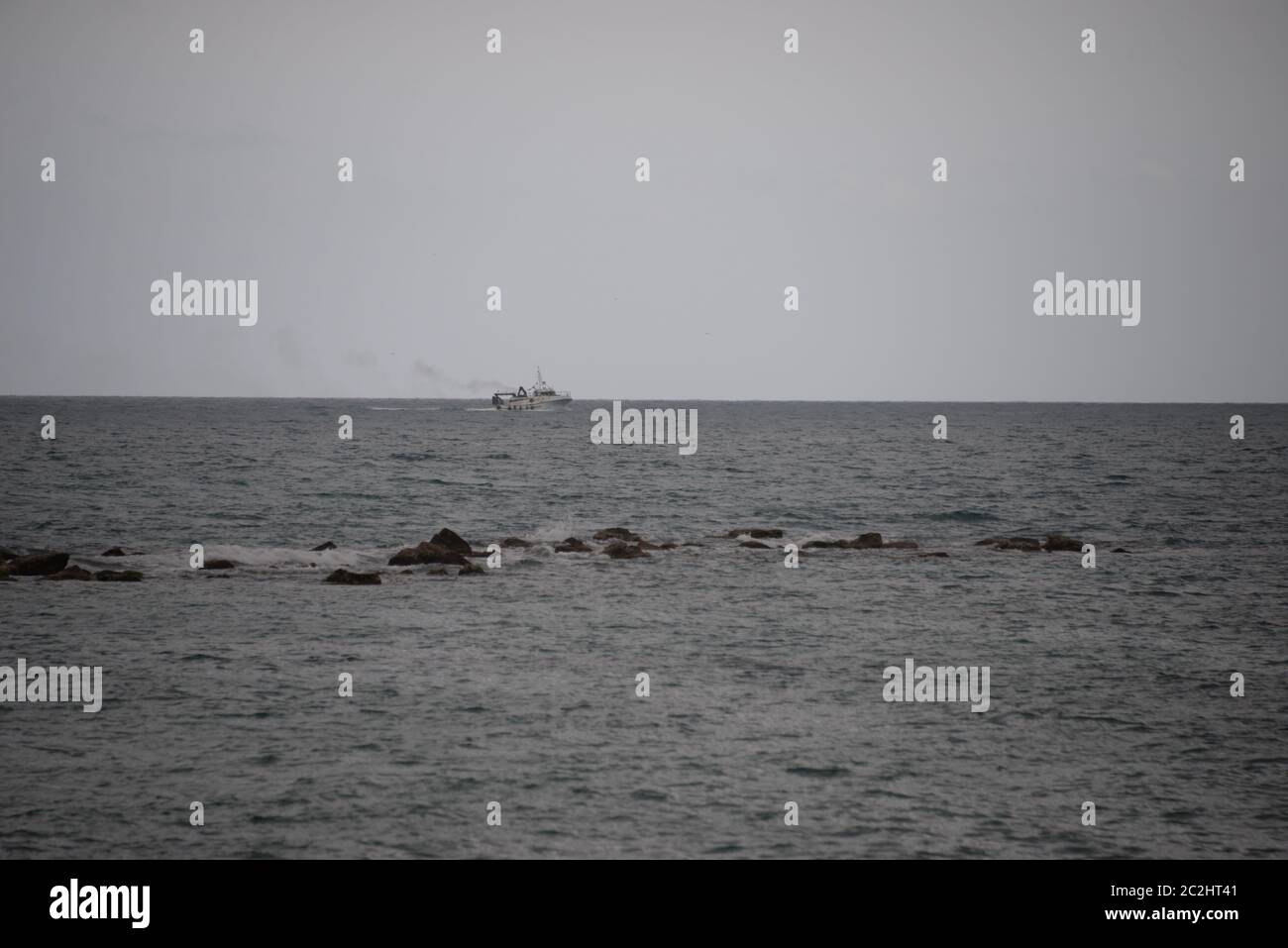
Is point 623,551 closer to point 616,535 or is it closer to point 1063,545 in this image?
point 616,535

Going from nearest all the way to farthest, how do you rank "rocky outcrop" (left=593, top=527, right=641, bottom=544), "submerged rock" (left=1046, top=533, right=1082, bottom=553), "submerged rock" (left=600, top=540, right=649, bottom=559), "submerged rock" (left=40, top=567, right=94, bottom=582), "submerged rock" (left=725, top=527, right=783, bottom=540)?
"submerged rock" (left=40, top=567, right=94, bottom=582), "submerged rock" (left=600, top=540, right=649, bottom=559), "submerged rock" (left=1046, top=533, right=1082, bottom=553), "rocky outcrop" (left=593, top=527, right=641, bottom=544), "submerged rock" (left=725, top=527, right=783, bottom=540)

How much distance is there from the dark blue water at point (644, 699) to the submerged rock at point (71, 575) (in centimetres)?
A: 166

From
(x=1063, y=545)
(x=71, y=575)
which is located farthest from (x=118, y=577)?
(x=1063, y=545)

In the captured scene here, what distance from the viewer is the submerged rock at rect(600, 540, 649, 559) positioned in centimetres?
4234

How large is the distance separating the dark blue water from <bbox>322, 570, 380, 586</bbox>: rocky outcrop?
635 mm

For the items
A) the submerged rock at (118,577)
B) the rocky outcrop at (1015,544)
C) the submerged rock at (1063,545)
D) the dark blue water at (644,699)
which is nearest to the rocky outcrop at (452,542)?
the dark blue water at (644,699)

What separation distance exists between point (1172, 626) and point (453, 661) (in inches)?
748

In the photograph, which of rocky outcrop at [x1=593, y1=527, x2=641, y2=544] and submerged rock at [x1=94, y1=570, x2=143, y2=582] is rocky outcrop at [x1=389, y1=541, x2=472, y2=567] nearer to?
rocky outcrop at [x1=593, y1=527, x2=641, y2=544]

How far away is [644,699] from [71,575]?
22.5m

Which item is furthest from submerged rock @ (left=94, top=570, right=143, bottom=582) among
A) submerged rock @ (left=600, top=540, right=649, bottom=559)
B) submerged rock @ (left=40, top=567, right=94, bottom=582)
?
submerged rock @ (left=600, top=540, right=649, bottom=559)

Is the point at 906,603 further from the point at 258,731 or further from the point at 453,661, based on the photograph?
the point at 258,731
